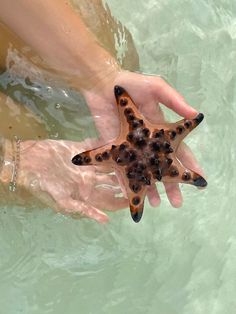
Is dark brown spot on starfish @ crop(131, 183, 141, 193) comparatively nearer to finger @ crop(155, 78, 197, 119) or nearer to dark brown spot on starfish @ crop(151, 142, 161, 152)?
dark brown spot on starfish @ crop(151, 142, 161, 152)

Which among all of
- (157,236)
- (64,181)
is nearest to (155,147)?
(64,181)

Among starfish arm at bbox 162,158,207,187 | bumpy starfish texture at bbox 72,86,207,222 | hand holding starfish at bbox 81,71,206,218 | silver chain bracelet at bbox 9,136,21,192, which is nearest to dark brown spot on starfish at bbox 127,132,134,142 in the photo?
bumpy starfish texture at bbox 72,86,207,222

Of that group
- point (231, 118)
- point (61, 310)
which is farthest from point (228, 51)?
point (61, 310)

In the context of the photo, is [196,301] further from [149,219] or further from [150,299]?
[149,219]

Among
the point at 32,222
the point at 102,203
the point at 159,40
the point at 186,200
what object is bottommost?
the point at 186,200

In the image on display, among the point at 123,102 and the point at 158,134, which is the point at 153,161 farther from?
the point at 123,102

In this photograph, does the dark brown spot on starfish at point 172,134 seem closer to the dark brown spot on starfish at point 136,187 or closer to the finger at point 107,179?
the dark brown spot on starfish at point 136,187
